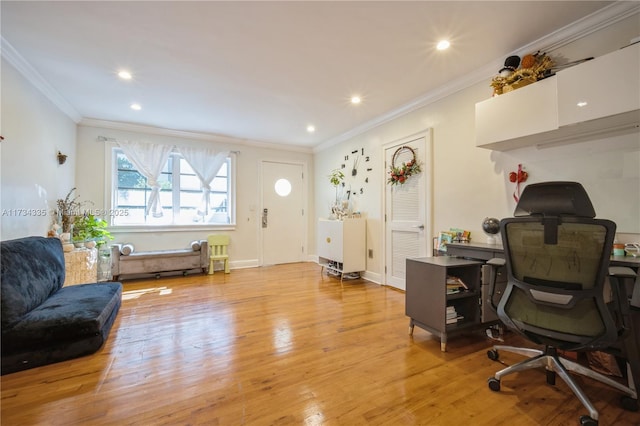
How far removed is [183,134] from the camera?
5.00 meters

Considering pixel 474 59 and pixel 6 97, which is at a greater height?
pixel 474 59

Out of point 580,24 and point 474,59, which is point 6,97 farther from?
point 580,24

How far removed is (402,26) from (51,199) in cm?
455

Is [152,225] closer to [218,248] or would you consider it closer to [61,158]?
[218,248]

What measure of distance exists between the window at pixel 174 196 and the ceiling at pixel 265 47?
50.6 inches

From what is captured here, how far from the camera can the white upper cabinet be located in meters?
1.72

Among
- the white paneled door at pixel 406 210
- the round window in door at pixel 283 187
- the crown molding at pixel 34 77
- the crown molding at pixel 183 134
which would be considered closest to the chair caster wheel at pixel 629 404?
the white paneled door at pixel 406 210

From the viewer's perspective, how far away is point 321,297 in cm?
347

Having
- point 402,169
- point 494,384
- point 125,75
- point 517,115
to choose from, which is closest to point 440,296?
point 494,384

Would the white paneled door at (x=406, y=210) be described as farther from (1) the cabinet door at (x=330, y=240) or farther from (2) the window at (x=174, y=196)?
(2) the window at (x=174, y=196)

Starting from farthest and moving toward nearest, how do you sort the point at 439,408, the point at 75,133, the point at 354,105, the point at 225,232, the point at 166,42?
the point at 225,232
the point at 75,133
the point at 354,105
the point at 166,42
the point at 439,408

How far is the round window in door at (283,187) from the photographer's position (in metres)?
5.87

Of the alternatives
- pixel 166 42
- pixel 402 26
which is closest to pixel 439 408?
pixel 402 26

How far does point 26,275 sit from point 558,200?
3.72 meters
